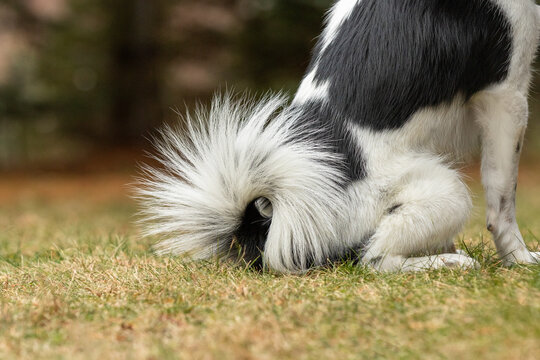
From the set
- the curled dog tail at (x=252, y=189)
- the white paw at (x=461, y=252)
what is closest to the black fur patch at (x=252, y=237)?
the curled dog tail at (x=252, y=189)

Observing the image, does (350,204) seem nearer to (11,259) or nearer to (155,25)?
(11,259)

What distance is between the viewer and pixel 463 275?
256 cm

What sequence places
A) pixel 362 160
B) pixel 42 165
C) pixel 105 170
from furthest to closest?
pixel 42 165
pixel 105 170
pixel 362 160

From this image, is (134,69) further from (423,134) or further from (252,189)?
(423,134)

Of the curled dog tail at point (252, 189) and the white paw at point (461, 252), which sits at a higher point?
the curled dog tail at point (252, 189)

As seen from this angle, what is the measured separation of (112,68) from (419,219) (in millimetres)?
9868

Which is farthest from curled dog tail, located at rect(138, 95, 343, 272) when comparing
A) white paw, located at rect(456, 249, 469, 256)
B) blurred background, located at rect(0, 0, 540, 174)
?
blurred background, located at rect(0, 0, 540, 174)

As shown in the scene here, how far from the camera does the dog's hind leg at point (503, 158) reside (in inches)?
109

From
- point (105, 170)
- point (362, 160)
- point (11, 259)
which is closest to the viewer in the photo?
point (362, 160)

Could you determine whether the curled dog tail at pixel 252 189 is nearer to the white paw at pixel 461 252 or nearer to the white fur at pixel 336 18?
the white fur at pixel 336 18

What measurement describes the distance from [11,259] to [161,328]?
1.86m

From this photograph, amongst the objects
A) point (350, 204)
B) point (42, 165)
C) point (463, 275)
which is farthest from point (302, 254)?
point (42, 165)

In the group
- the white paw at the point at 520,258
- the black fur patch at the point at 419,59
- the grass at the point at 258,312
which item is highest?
the black fur patch at the point at 419,59

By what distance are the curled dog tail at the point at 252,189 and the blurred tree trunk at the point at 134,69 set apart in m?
8.71
